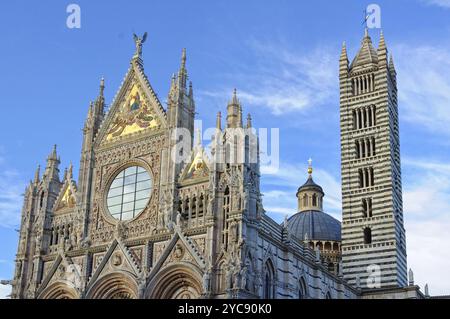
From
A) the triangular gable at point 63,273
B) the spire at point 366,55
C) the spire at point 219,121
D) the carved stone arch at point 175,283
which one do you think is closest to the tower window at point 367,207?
the spire at point 366,55

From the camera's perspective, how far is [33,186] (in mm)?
40969

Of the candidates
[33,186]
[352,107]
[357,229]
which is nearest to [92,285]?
[33,186]

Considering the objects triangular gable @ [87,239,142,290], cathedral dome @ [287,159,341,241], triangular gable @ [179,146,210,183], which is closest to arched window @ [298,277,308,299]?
triangular gable @ [179,146,210,183]

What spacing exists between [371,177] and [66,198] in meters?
Result: 22.2

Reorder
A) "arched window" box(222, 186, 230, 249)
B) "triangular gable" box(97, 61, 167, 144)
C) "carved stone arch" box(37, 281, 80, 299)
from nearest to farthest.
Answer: "arched window" box(222, 186, 230, 249) → "carved stone arch" box(37, 281, 80, 299) → "triangular gable" box(97, 61, 167, 144)

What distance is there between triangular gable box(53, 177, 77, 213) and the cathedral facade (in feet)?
0.28

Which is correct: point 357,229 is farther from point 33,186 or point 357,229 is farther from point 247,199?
point 33,186

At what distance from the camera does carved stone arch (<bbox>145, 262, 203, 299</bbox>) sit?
1268 inches

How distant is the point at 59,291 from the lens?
37.1 metres

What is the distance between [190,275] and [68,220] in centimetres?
1036

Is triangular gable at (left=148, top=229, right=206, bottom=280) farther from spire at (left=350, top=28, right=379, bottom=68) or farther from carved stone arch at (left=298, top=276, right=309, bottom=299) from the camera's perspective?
spire at (left=350, top=28, right=379, bottom=68)

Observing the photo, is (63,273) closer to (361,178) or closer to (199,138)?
(199,138)

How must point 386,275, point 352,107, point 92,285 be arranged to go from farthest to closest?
point 352,107 < point 386,275 < point 92,285

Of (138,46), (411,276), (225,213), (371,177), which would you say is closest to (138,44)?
(138,46)
